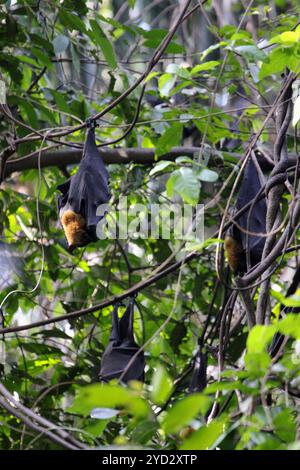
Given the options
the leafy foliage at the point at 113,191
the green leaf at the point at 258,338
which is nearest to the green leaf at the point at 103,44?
the leafy foliage at the point at 113,191

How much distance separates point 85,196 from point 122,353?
1.83 ft

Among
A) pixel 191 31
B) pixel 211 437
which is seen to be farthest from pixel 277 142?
pixel 191 31

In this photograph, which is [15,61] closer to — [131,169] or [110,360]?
[131,169]

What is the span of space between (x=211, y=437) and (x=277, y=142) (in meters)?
1.23

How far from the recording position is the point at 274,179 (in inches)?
88.2

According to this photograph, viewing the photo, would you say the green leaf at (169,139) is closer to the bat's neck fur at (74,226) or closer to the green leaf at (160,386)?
the bat's neck fur at (74,226)

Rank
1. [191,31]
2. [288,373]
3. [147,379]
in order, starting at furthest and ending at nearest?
1. [191,31]
2. [147,379]
3. [288,373]

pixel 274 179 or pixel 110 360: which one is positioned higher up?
pixel 274 179

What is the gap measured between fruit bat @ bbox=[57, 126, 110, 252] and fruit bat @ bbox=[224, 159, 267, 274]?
→ 453mm

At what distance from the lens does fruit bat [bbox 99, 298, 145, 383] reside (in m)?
2.69

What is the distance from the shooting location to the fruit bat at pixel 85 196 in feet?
8.67

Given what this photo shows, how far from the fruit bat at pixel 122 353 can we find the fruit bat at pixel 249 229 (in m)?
0.38
